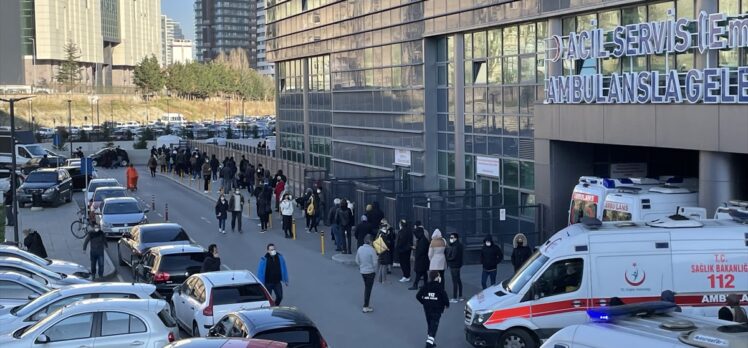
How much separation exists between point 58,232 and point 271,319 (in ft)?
77.4

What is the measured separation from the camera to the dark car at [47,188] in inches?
1647

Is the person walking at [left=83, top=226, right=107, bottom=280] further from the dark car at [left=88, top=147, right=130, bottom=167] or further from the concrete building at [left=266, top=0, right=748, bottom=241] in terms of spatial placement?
the dark car at [left=88, top=147, right=130, bottom=167]

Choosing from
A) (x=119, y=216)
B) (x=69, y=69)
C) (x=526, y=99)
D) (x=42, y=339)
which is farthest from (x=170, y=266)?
(x=69, y=69)

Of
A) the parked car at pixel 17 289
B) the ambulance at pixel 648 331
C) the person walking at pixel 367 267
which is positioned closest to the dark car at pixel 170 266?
the parked car at pixel 17 289

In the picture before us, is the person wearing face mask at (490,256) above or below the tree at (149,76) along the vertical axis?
below

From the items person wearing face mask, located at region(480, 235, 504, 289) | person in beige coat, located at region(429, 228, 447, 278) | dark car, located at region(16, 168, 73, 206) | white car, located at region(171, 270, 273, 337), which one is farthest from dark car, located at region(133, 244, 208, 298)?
dark car, located at region(16, 168, 73, 206)

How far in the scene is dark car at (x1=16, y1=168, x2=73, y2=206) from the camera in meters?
41.8

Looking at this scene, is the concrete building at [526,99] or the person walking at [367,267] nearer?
the person walking at [367,267]

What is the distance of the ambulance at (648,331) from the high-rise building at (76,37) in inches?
4581

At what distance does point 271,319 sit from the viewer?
13188 millimetres

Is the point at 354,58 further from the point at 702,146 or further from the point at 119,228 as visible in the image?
the point at 702,146

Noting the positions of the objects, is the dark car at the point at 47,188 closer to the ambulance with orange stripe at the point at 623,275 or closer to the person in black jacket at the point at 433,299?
the person in black jacket at the point at 433,299

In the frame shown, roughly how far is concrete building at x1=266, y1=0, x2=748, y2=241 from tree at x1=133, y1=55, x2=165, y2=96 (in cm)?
9693

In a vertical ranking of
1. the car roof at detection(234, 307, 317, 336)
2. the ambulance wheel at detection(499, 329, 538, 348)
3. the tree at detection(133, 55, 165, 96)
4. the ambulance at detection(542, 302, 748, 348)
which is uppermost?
the tree at detection(133, 55, 165, 96)
